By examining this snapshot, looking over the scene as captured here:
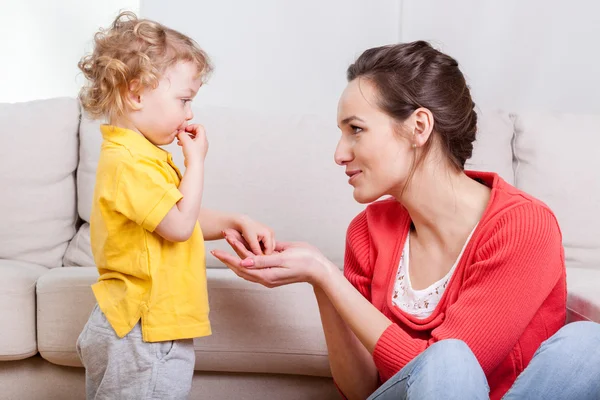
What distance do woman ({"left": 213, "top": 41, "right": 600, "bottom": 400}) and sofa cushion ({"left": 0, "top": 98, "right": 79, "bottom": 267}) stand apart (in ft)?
3.40

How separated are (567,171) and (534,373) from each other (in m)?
1.33

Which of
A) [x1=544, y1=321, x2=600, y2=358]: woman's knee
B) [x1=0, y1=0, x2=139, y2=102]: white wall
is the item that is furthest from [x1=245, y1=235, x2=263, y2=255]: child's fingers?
[x1=0, y1=0, x2=139, y2=102]: white wall

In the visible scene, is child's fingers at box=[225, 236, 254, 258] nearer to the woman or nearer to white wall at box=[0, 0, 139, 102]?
the woman

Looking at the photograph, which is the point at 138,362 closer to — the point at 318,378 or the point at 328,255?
the point at 318,378

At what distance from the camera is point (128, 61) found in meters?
1.49

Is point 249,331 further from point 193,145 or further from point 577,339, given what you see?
point 577,339

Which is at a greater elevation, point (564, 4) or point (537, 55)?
point (564, 4)

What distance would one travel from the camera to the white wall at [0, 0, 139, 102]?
122 inches

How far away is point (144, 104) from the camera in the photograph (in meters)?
1.50

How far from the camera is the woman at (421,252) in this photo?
136 cm

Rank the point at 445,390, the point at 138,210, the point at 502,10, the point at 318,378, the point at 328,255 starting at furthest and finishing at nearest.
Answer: the point at 502,10 → the point at 328,255 → the point at 318,378 → the point at 138,210 → the point at 445,390

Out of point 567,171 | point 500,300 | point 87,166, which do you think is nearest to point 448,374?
point 500,300

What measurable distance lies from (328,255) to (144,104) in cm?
96

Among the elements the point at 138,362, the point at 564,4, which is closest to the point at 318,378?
the point at 138,362
